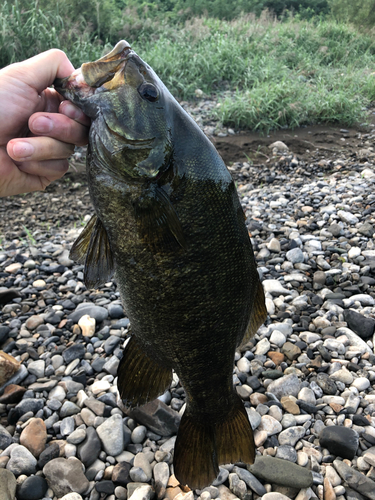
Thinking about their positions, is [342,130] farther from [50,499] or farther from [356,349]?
[50,499]

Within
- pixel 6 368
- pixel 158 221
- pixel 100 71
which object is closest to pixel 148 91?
pixel 100 71

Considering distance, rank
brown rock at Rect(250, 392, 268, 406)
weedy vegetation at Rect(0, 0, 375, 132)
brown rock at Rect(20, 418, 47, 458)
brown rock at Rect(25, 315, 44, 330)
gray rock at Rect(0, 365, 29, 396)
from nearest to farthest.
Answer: brown rock at Rect(20, 418, 47, 458) < brown rock at Rect(250, 392, 268, 406) < gray rock at Rect(0, 365, 29, 396) < brown rock at Rect(25, 315, 44, 330) < weedy vegetation at Rect(0, 0, 375, 132)

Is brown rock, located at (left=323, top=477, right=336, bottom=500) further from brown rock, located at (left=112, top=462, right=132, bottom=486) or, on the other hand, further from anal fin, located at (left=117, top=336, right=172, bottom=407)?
anal fin, located at (left=117, top=336, right=172, bottom=407)

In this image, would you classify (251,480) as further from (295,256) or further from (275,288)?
(295,256)

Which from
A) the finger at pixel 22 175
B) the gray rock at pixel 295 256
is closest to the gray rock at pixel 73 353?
the finger at pixel 22 175

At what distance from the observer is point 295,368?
3.21m

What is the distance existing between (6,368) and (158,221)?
2163 mm

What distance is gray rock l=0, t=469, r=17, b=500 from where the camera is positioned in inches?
88.7

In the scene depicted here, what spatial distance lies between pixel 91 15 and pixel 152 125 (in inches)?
517

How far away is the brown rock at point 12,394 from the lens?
2.94 meters

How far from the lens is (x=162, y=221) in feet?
5.14

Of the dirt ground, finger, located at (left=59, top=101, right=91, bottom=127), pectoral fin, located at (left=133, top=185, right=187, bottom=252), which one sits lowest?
the dirt ground

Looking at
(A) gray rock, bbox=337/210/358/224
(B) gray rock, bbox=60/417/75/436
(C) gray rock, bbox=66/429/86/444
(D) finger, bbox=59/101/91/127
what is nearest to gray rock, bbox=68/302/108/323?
(B) gray rock, bbox=60/417/75/436

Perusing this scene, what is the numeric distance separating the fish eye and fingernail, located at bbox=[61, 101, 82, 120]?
387 millimetres
